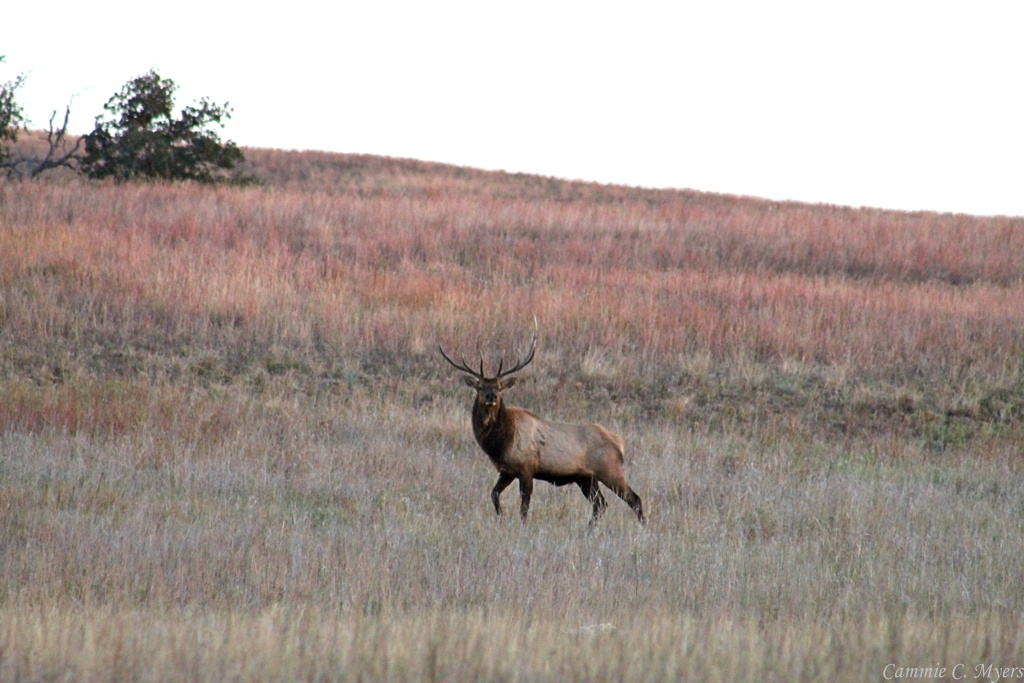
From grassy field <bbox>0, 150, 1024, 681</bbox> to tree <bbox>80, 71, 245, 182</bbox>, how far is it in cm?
303

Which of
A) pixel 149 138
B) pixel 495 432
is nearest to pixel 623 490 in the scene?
pixel 495 432

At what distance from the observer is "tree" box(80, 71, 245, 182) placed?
25734 millimetres

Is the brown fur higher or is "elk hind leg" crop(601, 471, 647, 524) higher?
the brown fur

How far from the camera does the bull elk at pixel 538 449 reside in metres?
8.40

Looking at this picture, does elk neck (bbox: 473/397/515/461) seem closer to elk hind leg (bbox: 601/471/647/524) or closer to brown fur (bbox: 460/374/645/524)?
brown fur (bbox: 460/374/645/524)

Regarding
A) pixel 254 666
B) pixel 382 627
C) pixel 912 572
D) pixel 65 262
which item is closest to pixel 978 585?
pixel 912 572

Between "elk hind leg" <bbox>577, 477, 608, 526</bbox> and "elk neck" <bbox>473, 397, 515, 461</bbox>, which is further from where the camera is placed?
"elk hind leg" <bbox>577, 477, 608, 526</bbox>

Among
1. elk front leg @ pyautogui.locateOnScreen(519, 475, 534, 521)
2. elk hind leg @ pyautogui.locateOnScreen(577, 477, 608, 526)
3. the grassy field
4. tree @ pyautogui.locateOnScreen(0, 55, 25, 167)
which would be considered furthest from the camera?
tree @ pyautogui.locateOnScreen(0, 55, 25, 167)

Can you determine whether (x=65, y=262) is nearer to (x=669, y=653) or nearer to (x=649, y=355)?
(x=649, y=355)

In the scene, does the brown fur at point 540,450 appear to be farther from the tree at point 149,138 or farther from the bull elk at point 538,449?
the tree at point 149,138

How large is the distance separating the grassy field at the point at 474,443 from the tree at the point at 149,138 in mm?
3030

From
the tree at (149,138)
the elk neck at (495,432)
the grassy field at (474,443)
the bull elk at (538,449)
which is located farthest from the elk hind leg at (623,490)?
the tree at (149,138)

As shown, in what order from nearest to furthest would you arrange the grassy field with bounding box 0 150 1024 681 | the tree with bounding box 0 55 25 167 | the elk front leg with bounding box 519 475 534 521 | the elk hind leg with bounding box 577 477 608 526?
1. the grassy field with bounding box 0 150 1024 681
2. the elk front leg with bounding box 519 475 534 521
3. the elk hind leg with bounding box 577 477 608 526
4. the tree with bounding box 0 55 25 167

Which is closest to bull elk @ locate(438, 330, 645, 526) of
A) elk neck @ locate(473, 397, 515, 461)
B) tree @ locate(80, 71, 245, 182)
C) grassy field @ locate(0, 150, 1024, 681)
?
elk neck @ locate(473, 397, 515, 461)
